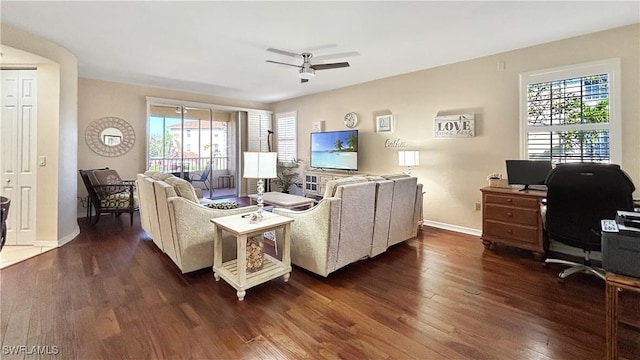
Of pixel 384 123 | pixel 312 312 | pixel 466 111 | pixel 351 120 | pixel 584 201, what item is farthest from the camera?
pixel 351 120

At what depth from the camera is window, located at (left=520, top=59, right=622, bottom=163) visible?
3.25 m

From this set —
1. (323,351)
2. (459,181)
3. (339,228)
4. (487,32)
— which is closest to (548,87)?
(487,32)

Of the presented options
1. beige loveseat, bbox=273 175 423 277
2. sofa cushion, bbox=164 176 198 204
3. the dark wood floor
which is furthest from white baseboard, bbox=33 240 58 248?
beige loveseat, bbox=273 175 423 277

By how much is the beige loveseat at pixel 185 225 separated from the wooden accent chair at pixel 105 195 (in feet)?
6.74

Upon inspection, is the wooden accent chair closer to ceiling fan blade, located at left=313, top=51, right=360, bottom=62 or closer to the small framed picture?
ceiling fan blade, located at left=313, top=51, right=360, bottom=62

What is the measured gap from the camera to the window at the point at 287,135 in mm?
7445

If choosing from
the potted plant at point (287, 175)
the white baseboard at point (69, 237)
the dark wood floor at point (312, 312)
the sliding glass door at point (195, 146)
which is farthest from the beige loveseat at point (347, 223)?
the sliding glass door at point (195, 146)

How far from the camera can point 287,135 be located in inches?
301

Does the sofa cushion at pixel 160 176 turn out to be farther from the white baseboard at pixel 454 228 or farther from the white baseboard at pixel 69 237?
the white baseboard at pixel 454 228

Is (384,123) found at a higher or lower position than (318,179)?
higher

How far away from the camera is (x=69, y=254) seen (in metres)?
3.44

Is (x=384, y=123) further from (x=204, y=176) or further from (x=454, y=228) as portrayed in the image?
(x=204, y=176)

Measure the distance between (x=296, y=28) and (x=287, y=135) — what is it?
4.55 meters

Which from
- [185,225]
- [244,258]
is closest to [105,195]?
[185,225]
